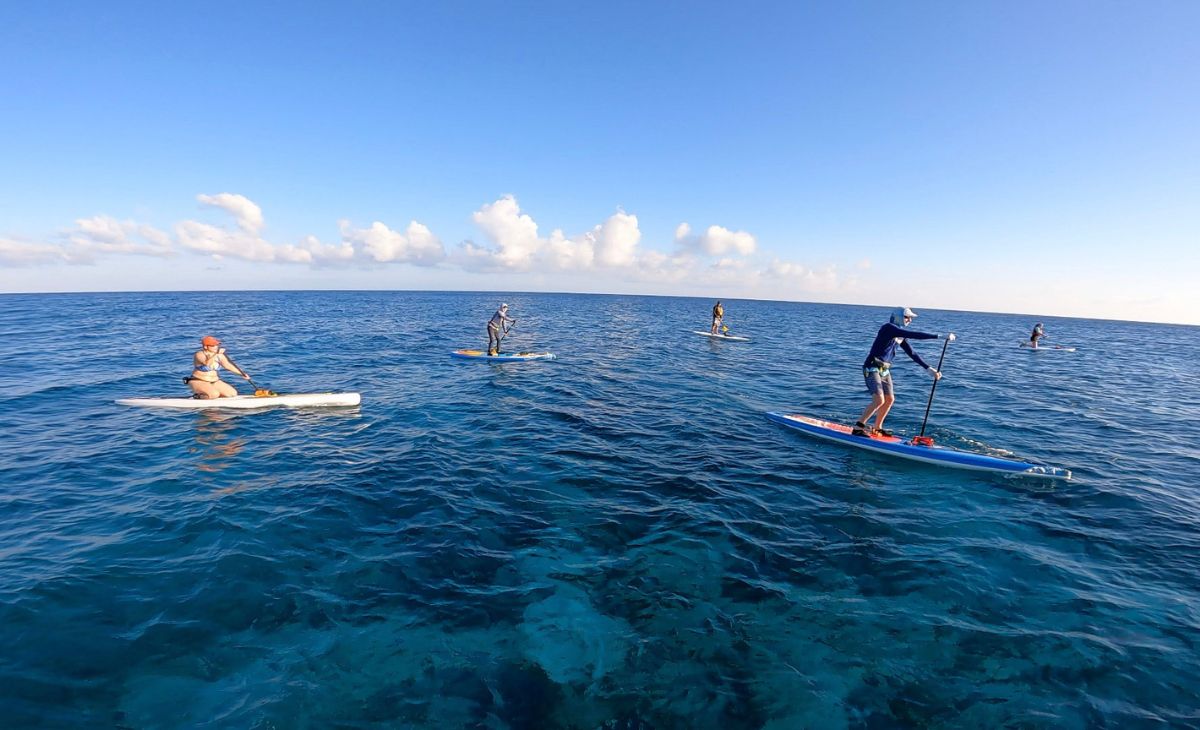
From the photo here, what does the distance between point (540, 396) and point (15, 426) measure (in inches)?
711

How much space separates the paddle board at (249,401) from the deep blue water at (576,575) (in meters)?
0.75

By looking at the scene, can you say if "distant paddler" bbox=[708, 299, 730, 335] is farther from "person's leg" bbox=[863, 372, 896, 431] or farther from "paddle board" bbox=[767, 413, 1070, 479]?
"person's leg" bbox=[863, 372, 896, 431]

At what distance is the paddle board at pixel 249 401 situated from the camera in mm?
17844

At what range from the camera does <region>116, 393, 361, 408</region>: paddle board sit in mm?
17844

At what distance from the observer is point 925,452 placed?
46.4 ft

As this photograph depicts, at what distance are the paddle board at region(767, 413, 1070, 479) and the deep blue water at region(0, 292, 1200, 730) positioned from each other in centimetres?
39

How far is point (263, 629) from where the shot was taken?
687 cm

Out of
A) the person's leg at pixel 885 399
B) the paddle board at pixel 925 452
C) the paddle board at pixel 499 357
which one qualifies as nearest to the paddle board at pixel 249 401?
the paddle board at pixel 499 357

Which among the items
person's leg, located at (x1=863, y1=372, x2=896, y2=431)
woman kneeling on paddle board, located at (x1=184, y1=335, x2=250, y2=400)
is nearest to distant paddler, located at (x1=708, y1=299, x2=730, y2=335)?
person's leg, located at (x1=863, y1=372, x2=896, y2=431)

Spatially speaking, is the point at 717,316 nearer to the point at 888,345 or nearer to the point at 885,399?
the point at 885,399

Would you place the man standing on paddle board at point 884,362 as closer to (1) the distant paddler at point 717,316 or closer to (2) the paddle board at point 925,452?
(2) the paddle board at point 925,452

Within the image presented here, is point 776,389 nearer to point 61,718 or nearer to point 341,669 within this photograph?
point 341,669

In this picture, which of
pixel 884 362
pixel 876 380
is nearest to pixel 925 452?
pixel 876 380

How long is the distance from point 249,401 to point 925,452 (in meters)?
24.1
